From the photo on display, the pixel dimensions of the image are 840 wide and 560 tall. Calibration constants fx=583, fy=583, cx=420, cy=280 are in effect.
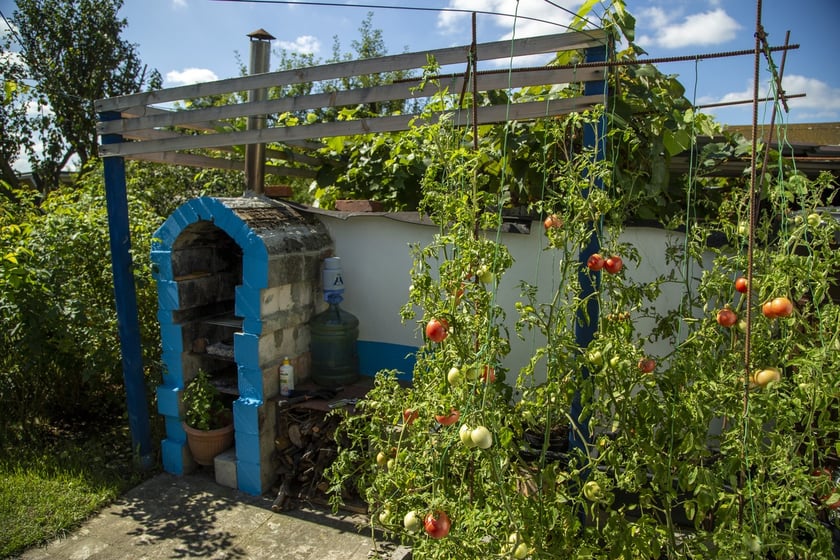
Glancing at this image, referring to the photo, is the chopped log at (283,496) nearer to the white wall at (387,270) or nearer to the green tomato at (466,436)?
the white wall at (387,270)

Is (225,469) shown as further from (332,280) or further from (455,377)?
(455,377)

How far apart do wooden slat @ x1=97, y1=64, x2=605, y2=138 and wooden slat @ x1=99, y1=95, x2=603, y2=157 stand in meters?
0.11

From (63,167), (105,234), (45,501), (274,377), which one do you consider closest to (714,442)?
(274,377)

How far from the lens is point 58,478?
15.3ft

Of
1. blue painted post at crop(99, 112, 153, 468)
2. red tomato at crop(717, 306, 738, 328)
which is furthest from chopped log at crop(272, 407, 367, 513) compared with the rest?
red tomato at crop(717, 306, 738, 328)

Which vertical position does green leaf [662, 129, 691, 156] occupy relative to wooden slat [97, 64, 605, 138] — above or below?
below

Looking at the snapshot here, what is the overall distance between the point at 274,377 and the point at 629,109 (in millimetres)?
3243

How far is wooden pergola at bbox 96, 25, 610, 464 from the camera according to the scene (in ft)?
10.2

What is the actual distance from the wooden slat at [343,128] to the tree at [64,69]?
28.0 feet

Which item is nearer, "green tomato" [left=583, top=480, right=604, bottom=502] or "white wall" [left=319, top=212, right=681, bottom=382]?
"green tomato" [left=583, top=480, right=604, bottom=502]

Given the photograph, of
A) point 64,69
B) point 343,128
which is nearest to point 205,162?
point 343,128

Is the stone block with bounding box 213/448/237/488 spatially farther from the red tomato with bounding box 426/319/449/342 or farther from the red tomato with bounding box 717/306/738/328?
the red tomato with bounding box 717/306/738/328

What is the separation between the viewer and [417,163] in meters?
5.13

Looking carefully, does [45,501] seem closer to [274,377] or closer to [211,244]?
[274,377]
